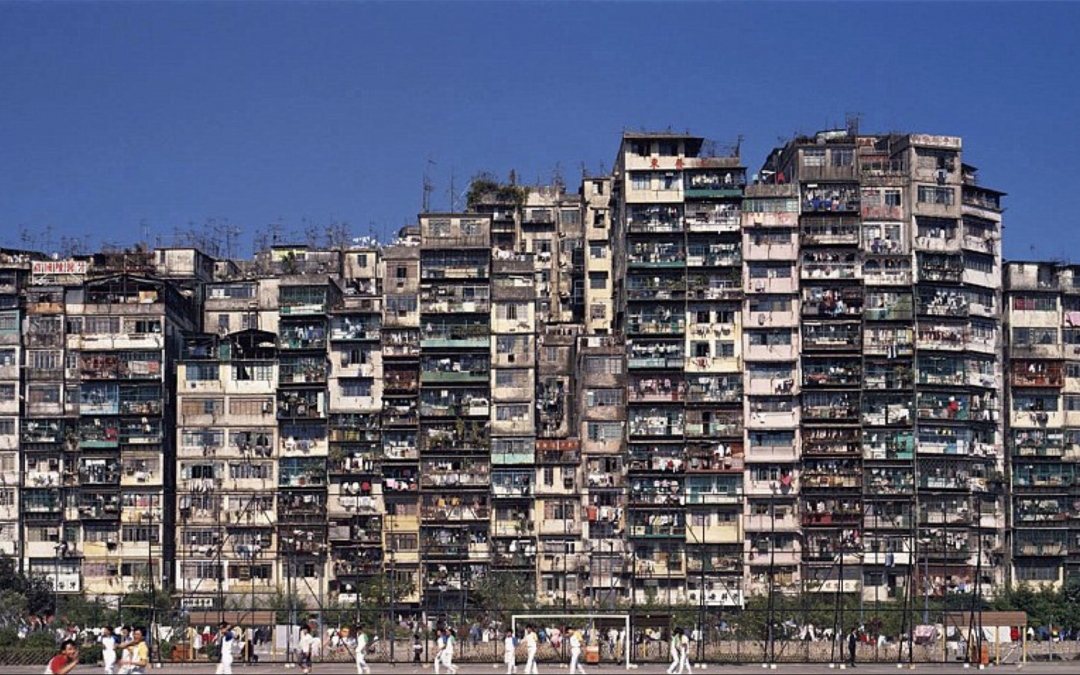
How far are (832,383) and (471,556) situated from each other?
72.7 feet

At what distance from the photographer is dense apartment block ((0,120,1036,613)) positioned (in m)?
118

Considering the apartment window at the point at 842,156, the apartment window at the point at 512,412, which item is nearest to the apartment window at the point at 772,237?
the apartment window at the point at 842,156

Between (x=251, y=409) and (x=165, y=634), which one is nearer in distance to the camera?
(x=165, y=634)

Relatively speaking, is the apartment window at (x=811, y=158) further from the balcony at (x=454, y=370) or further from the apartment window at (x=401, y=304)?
the apartment window at (x=401, y=304)

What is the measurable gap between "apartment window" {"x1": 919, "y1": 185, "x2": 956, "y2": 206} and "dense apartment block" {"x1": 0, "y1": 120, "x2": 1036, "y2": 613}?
0.72ft

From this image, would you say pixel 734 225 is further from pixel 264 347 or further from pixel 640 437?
pixel 264 347

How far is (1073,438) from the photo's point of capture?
406ft

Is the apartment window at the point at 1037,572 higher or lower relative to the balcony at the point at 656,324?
lower

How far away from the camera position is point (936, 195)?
121625 mm

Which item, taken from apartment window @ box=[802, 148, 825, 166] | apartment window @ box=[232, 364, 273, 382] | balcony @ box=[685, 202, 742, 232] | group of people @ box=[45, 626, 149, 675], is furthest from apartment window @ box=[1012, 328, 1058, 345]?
group of people @ box=[45, 626, 149, 675]

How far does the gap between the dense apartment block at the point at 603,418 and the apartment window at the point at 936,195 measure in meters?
0.22

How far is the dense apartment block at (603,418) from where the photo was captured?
11762 cm

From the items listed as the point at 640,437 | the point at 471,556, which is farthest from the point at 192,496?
the point at 640,437

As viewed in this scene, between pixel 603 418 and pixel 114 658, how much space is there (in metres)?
50.7
